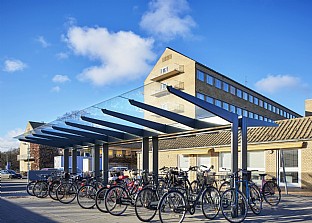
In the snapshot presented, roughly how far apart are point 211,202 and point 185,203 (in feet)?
3.25

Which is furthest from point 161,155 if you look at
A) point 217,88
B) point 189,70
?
point 217,88

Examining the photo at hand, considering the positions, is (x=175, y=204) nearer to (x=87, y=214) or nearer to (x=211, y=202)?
(x=211, y=202)

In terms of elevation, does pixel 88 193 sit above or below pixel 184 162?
below

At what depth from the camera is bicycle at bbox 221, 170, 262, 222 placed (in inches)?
291

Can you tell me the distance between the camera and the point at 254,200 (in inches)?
323

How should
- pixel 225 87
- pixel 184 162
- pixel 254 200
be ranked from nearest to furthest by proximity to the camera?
pixel 254 200 → pixel 184 162 → pixel 225 87

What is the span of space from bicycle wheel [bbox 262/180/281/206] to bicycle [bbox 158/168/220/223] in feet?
7.18

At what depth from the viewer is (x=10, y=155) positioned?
213ft

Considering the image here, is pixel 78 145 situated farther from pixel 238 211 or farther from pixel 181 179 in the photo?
pixel 238 211

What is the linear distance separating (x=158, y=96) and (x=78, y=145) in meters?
8.21

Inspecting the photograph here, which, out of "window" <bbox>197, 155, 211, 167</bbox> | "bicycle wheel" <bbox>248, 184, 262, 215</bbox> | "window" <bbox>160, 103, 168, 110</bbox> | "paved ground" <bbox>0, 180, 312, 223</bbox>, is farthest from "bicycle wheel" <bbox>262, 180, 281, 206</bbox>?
"window" <bbox>197, 155, 211, 167</bbox>

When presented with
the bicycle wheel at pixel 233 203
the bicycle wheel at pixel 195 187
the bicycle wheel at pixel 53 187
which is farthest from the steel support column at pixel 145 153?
the bicycle wheel at pixel 233 203

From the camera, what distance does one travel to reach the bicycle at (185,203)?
6969 millimetres

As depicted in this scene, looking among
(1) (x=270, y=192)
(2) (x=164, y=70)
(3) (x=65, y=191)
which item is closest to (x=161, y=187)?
(1) (x=270, y=192)
